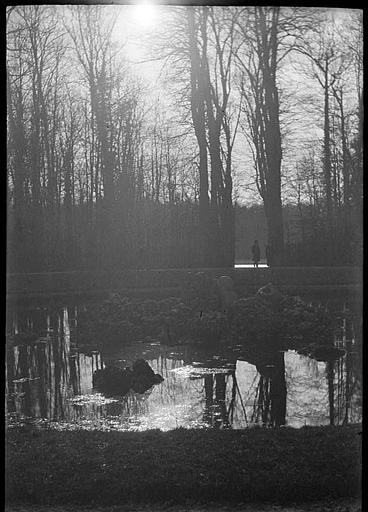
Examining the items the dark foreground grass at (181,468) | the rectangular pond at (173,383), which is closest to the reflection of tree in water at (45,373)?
the rectangular pond at (173,383)

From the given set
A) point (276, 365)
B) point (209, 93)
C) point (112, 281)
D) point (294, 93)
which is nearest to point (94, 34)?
point (209, 93)

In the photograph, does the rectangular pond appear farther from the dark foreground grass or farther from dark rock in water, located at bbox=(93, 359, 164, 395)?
the dark foreground grass

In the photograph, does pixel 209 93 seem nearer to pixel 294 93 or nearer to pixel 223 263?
pixel 294 93

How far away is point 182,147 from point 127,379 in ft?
5.96

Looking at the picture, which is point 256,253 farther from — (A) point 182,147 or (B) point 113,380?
(B) point 113,380

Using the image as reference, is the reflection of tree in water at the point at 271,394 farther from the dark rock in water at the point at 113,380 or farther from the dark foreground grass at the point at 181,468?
the dark rock in water at the point at 113,380

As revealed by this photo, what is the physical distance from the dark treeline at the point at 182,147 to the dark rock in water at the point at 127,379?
805 millimetres

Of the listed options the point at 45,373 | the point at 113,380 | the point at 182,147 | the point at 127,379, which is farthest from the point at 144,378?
the point at 182,147

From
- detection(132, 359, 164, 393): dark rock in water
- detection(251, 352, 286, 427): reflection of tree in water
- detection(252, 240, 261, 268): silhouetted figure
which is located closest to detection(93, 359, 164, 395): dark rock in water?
detection(132, 359, 164, 393): dark rock in water

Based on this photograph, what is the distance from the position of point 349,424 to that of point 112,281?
199 centimetres

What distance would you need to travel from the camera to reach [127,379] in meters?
4.03

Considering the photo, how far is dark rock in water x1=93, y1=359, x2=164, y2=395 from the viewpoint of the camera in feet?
13.1

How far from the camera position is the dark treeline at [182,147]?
3.67m

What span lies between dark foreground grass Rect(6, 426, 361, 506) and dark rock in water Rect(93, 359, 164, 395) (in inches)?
15.5
